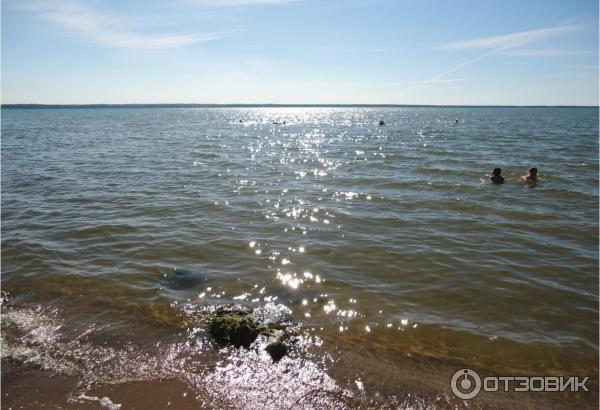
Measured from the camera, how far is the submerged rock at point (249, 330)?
22.4 feet

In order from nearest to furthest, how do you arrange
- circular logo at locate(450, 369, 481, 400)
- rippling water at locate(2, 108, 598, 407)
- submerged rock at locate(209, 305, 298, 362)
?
circular logo at locate(450, 369, 481, 400), rippling water at locate(2, 108, 598, 407), submerged rock at locate(209, 305, 298, 362)

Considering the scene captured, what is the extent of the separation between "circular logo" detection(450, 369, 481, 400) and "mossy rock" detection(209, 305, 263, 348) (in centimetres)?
342

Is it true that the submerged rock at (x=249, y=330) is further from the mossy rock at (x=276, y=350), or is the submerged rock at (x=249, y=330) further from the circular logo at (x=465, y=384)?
the circular logo at (x=465, y=384)

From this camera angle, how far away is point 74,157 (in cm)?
2958

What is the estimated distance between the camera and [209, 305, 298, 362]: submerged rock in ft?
22.4

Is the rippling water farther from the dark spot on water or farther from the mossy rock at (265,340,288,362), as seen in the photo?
the mossy rock at (265,340,288,362)

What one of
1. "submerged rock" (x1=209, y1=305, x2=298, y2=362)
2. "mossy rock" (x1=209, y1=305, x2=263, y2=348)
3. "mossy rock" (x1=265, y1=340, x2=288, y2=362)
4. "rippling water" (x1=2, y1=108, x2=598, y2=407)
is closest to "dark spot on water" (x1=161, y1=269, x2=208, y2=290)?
"rippling water" (x1=2, y1=108, x2=598, y2=407)

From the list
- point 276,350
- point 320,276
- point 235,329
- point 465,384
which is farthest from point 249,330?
point 465,384

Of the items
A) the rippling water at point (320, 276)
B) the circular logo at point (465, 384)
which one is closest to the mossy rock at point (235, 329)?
the rippling water at point (320, 276)

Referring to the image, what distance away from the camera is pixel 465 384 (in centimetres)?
629

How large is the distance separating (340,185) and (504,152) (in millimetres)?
18658

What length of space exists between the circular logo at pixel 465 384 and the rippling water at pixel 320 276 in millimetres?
191

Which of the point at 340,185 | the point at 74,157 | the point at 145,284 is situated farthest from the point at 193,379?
the point at 74,157

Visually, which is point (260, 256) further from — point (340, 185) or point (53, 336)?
point (340, 185)
